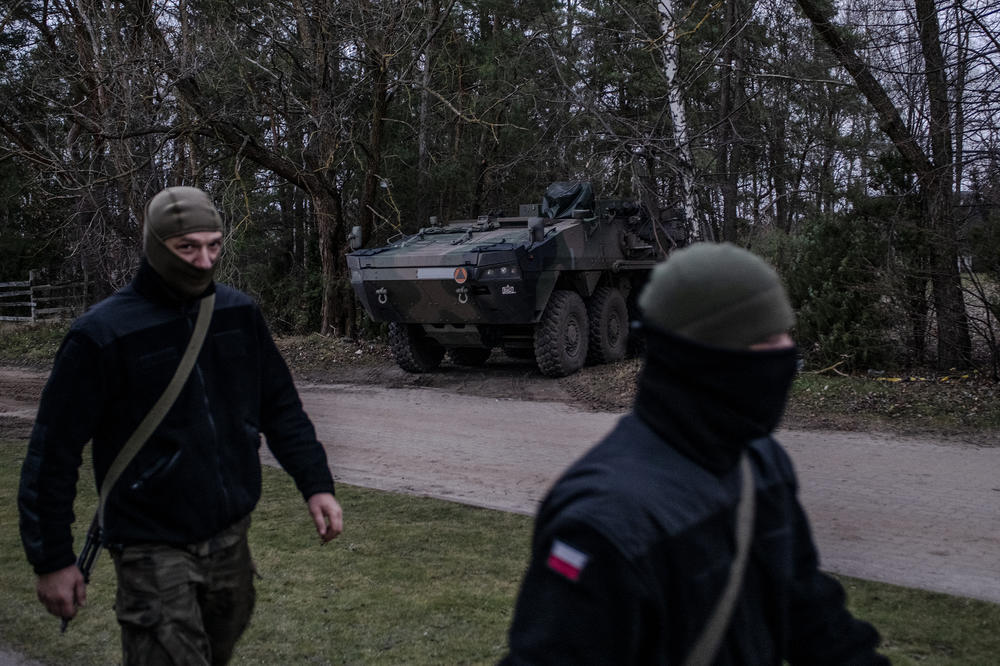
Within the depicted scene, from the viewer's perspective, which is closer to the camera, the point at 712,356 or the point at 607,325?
the point at 712,356

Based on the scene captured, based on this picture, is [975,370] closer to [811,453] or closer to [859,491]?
[811,453]

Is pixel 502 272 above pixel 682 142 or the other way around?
the other way around

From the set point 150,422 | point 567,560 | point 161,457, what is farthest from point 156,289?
point 567,560

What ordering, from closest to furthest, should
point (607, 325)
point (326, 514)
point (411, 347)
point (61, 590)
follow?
1. point (61, 590)
2. point (326, 514)
3. point (411, 347)
4. point (607, 325)

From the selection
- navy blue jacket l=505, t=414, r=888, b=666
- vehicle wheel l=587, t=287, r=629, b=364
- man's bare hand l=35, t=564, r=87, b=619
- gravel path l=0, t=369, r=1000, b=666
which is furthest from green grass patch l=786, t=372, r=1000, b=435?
navy blue jacket l=505, t=414, r=888, b=666

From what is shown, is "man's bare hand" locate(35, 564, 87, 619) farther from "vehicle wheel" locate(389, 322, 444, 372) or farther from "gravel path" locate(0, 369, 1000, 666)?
"vehicle wheel" locate(389, 322, 444, 372)

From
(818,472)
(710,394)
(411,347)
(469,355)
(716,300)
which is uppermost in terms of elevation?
(716,300)

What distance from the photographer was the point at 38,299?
2688 centimetres

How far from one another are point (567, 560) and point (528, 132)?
18992 mm

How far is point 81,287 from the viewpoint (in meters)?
27.9

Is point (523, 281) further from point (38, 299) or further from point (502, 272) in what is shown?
point (38, 299)

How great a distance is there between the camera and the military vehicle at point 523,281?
41.5 ft

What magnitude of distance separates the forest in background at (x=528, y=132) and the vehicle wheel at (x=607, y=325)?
1.51 metres

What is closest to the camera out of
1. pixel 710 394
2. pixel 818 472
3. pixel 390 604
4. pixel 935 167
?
pixel 710 394
